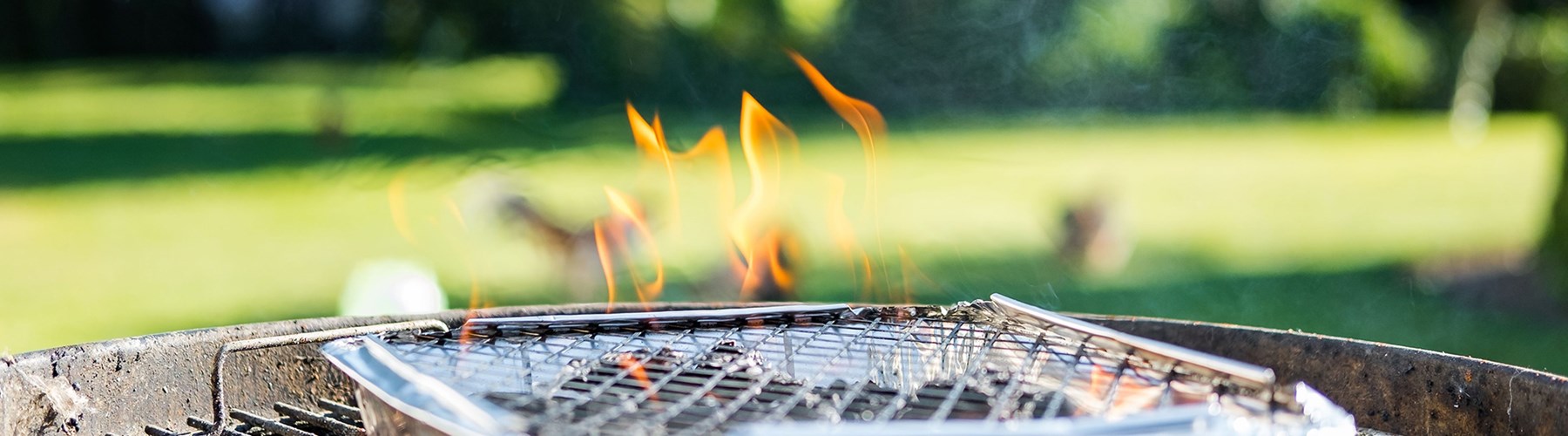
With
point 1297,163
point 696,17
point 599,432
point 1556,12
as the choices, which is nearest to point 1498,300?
point 1556,12

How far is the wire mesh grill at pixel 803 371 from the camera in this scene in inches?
48.6

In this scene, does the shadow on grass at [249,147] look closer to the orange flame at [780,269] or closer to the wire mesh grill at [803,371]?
the orange flame at [780,269]

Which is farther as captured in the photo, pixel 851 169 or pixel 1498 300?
pixel 851 169

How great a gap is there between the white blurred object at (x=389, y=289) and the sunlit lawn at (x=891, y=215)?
90mm

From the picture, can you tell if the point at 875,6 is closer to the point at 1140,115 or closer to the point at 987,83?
the point at 987,83

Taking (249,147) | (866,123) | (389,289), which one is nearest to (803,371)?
(866,123)

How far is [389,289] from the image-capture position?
5848mm

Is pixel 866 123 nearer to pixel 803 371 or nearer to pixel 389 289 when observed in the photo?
pixel 803 371

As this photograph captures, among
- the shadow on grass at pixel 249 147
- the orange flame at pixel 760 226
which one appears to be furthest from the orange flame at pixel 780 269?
the shadow on grass at pixel 249 147

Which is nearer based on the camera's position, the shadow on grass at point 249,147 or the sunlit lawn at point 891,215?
the sunlit lawn at point 891,215

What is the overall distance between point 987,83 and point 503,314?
1023 cm

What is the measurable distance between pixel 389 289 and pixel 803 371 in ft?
15.7

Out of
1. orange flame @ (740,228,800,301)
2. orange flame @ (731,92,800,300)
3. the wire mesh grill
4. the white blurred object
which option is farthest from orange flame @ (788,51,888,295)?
the white blurred object

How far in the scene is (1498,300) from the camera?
5.21 metres
